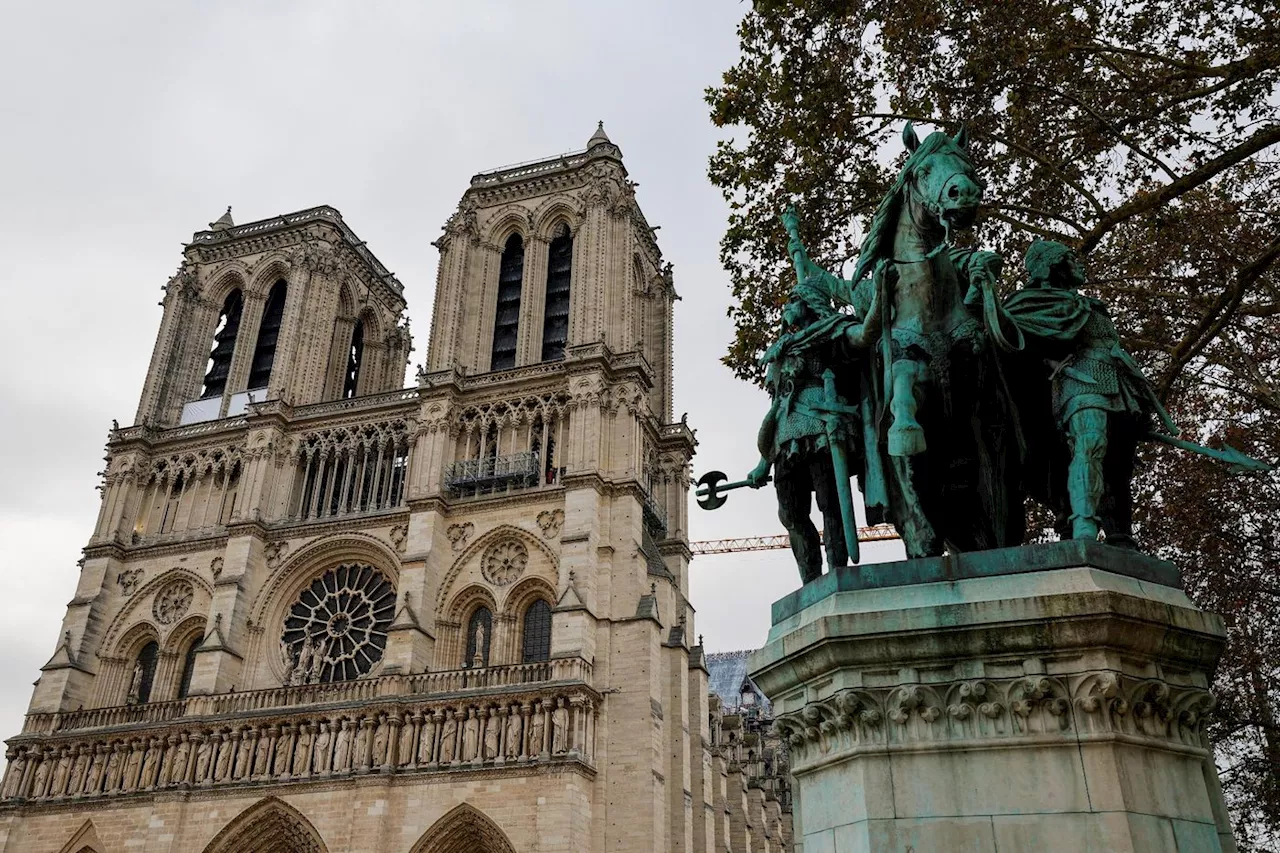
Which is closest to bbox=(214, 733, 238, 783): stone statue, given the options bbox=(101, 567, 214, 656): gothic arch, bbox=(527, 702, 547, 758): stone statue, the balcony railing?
bbox=(101, 567, 214, 656): gothic arch

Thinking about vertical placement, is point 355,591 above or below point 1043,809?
above

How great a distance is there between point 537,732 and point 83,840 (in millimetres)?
12719

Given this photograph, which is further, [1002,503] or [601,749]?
[601,749]

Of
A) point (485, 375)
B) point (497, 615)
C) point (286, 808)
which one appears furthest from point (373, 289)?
point (286, 808)

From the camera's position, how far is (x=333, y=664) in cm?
2830

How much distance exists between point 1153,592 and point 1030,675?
63cm

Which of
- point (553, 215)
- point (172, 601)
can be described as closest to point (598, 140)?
point (553, 215)

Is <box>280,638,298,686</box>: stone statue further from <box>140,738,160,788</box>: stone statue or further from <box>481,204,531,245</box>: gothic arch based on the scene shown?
<box>481,204,531,245</box>: gothic arch

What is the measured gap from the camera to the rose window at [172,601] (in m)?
30.3

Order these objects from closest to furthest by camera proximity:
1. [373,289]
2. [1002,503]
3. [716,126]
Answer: [1002,503]
[716,126]
[373,289]

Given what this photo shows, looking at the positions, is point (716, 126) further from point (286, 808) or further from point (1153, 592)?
point (286, 808)

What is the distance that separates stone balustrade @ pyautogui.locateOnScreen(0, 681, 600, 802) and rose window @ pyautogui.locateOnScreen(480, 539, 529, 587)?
155 inches

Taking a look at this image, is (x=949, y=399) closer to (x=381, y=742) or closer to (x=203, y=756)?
(x=381, y=742)

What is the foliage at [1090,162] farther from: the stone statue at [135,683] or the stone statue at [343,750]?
the stone statue at [135,683]
